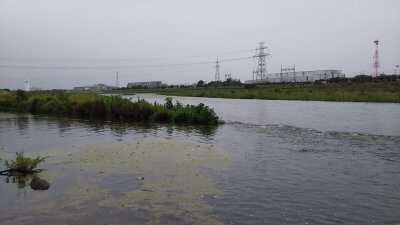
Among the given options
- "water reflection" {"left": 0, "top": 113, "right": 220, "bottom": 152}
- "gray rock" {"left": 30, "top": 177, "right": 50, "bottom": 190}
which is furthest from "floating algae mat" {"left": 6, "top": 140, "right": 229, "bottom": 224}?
"water reflection" {"left": 0, "top": 113, "right": 220, "bottom": 152}

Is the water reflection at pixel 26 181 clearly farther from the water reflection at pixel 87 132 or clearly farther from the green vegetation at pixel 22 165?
the water reflection at pixel 87 132

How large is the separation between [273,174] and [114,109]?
82.2 feet

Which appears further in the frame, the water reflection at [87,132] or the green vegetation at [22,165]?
the water reflection at [87,132]

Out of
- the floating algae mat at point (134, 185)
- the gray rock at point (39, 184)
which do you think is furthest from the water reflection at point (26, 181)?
the floating algae mat at point (134, 185)

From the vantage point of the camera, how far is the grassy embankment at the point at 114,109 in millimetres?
31984

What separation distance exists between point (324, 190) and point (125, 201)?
19.0 feet

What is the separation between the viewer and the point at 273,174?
14086 mm

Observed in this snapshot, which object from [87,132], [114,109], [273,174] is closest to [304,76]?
[114,109]

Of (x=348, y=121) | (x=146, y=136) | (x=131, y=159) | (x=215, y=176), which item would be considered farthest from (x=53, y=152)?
(x=348, y=121)

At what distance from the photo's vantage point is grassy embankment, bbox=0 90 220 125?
3198cm

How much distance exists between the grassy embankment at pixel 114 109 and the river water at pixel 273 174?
10.5 ft

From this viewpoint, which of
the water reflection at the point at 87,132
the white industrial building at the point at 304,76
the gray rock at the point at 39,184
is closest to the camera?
the gray rock at the point at 39,184

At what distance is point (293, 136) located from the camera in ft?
79.7

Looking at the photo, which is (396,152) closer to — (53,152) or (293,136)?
(293,136)
